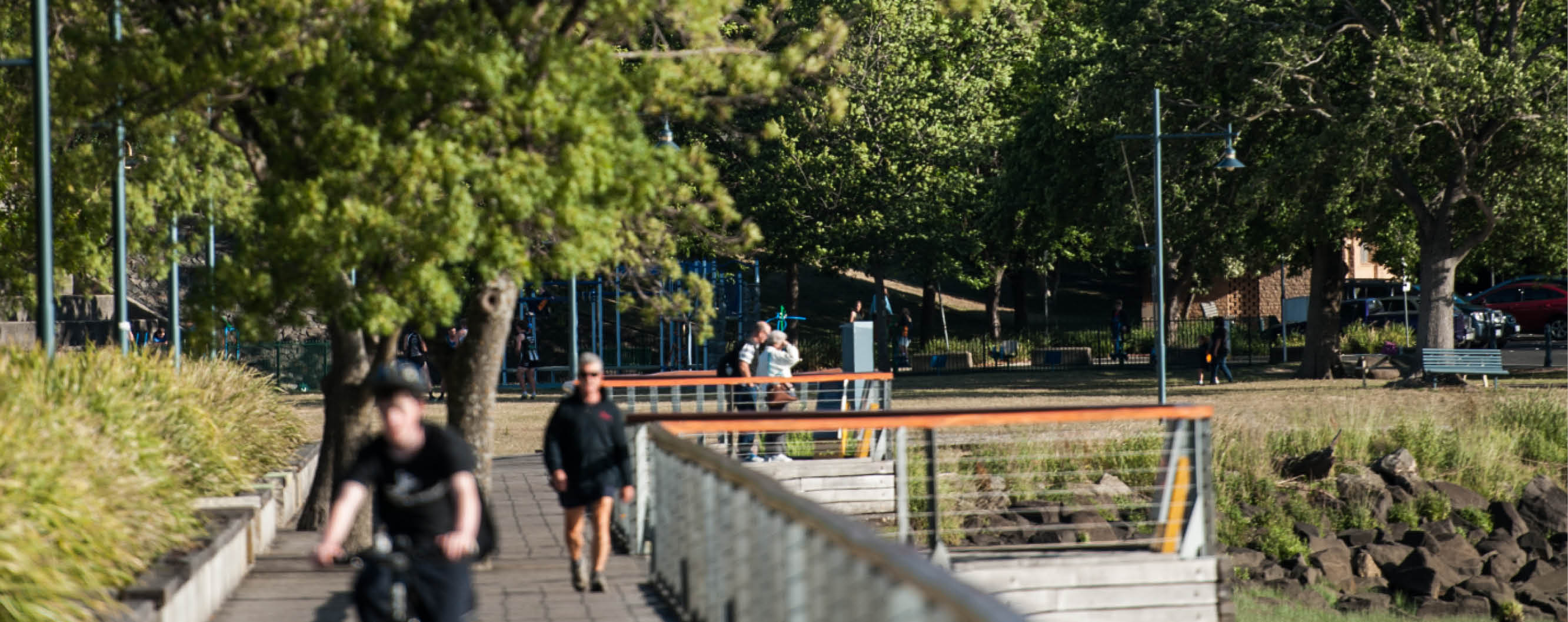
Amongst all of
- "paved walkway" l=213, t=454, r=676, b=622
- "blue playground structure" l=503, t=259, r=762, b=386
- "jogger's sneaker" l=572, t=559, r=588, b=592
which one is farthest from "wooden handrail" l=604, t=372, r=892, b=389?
"blue playground structure" l=503, t=259, r=762, b=386

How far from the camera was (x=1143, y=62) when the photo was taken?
34219mm

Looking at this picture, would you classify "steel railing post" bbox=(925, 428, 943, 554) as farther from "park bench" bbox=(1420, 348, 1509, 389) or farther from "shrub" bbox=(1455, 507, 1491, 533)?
"park bench" bbox=(1420, 348, 1509, 389)

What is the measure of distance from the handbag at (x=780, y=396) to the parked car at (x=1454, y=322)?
25.3m

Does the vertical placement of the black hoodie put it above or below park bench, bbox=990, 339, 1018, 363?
below

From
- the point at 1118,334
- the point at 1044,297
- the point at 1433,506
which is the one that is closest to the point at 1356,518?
the point at 1433,506

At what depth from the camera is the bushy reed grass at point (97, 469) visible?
23.7 feet

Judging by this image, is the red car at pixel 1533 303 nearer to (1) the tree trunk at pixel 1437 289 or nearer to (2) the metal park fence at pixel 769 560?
(1) the tree trunk at pixel 1437 289

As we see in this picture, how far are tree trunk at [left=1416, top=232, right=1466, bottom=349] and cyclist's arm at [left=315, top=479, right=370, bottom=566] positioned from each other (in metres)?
31.1

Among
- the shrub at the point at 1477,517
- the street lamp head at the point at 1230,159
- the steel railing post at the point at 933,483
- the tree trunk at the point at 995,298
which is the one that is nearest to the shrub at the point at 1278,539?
the shrub at the point at 1477,517

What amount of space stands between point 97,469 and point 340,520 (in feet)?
11.2

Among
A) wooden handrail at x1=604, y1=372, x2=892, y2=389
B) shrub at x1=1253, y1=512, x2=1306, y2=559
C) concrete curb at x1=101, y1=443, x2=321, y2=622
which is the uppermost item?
wooden handrail at x1=604, y1=372, x2=892, y2=389

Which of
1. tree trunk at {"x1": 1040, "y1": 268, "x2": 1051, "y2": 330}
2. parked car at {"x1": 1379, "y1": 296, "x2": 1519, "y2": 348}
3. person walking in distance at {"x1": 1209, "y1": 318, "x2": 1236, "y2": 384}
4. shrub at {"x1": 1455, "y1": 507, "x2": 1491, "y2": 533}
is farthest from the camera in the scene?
tree trunk at {"x1": 1040, "y1": 268, "x2": 1051, "y2": 330}

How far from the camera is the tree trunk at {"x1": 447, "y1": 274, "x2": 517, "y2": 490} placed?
12469 millimetres

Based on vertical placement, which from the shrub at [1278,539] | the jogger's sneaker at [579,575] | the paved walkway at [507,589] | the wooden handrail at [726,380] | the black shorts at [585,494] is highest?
the wooden handrail at [726,380]
